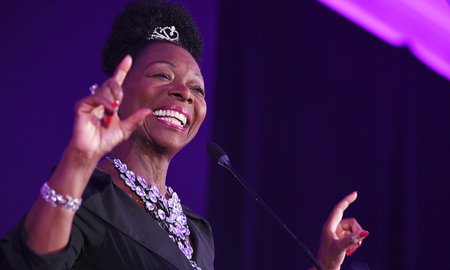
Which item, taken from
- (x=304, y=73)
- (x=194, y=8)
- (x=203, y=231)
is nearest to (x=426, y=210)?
(x=304, y=73)

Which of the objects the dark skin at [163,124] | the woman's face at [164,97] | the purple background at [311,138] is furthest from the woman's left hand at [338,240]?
the purple background at [311,138]

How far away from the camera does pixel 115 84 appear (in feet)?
2.56

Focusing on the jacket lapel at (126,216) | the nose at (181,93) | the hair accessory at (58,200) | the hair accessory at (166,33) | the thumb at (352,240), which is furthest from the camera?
the hair accessory at (166,33)

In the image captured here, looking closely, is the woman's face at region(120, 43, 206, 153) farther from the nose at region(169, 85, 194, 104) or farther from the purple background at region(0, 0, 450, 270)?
the purple background at region(0, 0, 450, 270)

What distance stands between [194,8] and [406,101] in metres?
1.30

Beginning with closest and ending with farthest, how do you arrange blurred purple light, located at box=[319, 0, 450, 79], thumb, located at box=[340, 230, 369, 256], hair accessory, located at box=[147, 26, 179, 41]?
thumb, located at box=[340, 230, 369, 256], hair accessory, located at box=[147, 26, 179, 41], blurred purple light, located at box=[319, 0, 450, 79]

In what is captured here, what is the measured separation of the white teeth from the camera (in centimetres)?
→ 126

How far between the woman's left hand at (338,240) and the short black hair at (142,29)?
80 centimetres

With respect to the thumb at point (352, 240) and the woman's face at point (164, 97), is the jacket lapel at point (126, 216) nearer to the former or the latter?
the woman's face at point (164, 97)

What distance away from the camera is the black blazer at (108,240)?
0.78m

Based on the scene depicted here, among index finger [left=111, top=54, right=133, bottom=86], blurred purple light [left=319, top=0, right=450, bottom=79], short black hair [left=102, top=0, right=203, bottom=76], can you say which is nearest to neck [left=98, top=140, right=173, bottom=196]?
short black hair [left=102, top=0, right=203, bottom=76]

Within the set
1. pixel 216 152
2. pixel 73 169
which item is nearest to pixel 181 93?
pixel 216 152

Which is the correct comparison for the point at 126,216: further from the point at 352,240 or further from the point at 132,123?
the point at 352,240

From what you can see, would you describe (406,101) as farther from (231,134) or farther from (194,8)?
(194,8)
